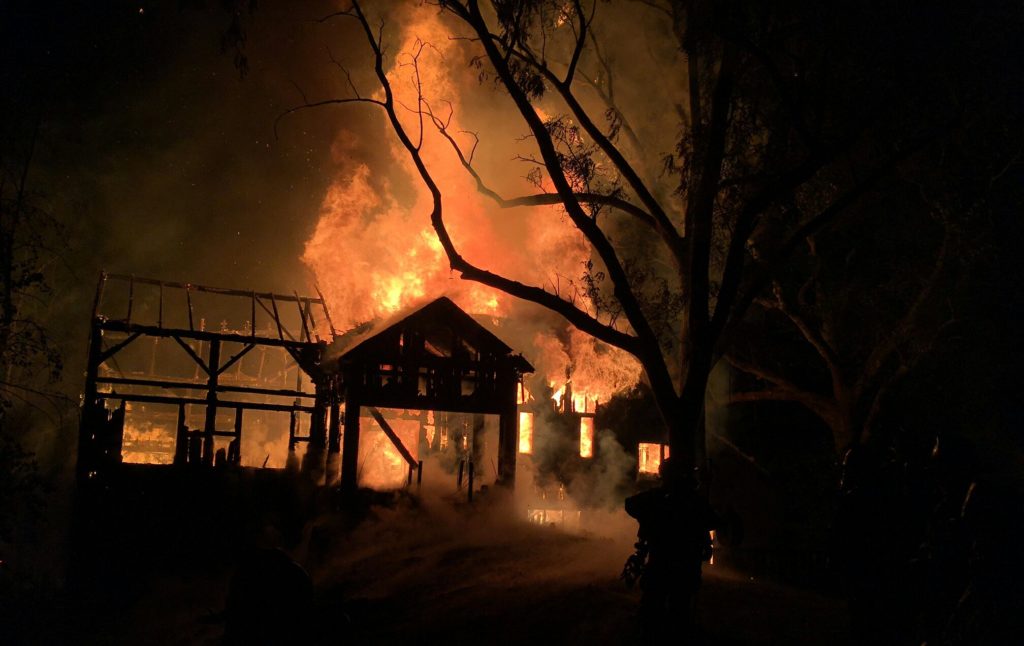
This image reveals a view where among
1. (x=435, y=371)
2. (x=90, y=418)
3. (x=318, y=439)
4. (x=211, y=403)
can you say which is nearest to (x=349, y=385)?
(x=435, y=371)

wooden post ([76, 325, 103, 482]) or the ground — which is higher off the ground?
wooden post ([76, 325, 103, 482])

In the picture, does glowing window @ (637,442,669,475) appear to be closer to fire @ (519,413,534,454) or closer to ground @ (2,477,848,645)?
fire @ (519,413,534,454)

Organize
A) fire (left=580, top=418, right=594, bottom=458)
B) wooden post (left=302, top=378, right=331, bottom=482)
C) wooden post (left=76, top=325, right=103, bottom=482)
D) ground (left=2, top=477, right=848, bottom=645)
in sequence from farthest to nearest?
fire (left=580, top=418, right=594, bottom=458)
wooden post (left=302, top=378, right=331, bottom=482)
wooden post (left=76, top=325, right=103, bottom=482)
ground (left=2, top=477, right=848, bottom=645)

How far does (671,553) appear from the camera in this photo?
874 cm

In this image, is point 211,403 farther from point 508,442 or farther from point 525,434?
point 525,434

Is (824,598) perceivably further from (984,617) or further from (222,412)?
(222,412)

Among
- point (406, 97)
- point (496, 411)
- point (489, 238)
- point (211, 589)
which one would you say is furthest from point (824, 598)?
point (406, 97)

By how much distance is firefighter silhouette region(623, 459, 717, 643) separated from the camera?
864 centimetres

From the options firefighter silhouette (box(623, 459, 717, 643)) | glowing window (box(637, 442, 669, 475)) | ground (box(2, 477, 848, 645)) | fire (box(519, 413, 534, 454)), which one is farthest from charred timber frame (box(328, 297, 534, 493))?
glowing window (box(637, 442, 669, 475))

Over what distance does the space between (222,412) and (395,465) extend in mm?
15416

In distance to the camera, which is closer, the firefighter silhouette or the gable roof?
the firefighter silhouette

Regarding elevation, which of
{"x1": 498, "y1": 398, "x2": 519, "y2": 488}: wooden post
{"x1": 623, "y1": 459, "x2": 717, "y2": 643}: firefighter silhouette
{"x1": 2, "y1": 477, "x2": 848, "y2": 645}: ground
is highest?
{"x1": 498, "y1": 398, "x2": 519, "y2": 488}: wooden post

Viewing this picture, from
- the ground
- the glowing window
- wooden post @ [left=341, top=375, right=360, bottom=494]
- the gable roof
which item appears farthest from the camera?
the glowing window

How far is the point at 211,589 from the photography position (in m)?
16.3
